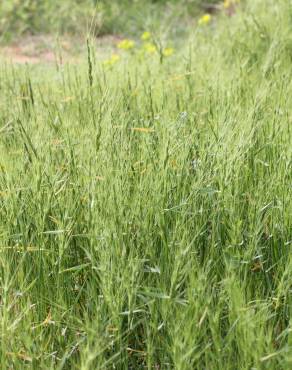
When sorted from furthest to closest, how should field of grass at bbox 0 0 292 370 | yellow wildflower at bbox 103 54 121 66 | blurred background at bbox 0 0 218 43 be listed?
blurred background at bbox 0 0 218 43, yellow wildflower at bbox 103 54 121 66, field of grass at bbox 0 0 292 370

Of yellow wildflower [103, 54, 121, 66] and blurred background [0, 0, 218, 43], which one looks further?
blurred background [0, 0, 218, 43]

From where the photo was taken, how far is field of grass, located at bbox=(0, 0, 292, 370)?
182 centimetres

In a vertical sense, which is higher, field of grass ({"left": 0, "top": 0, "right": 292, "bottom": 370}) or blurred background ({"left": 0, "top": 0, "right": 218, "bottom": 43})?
field of grass ({"left": 0, "top": 0, "right": 292, "bottom": 370})

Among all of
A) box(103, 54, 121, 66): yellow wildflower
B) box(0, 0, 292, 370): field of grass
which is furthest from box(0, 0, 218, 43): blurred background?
box(0, 0, 292, 370): field of grass

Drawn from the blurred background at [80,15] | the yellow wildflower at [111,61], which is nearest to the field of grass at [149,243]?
the yellow wildflower at [111,61]

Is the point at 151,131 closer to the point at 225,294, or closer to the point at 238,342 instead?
the point at 225,294

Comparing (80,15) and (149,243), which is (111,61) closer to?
(149,243)

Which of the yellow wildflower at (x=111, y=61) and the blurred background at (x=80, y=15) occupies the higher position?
the yellow wildflower at (x=111, y=61)

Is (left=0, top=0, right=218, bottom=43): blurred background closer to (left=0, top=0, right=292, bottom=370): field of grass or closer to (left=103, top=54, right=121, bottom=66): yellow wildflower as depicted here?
(left=103, top=54, right=121, bottom=66): yellow wildflower

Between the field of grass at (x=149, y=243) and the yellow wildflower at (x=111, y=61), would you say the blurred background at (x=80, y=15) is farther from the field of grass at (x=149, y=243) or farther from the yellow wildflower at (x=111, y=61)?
the field of grass at (x=149, y=243)

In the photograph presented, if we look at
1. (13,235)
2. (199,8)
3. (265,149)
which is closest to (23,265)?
(13,235)

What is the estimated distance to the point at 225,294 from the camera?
1.94m

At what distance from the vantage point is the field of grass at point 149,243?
→ 71.6 inches

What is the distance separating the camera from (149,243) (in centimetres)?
204
